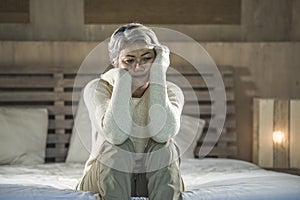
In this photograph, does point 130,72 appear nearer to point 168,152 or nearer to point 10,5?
point 168,152

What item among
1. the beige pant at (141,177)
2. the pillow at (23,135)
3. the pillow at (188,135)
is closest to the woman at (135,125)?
the beige pant at (141,177)

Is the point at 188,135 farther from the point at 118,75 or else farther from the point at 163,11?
the point at 118,75

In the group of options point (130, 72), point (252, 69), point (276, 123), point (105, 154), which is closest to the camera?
point (105, 154)

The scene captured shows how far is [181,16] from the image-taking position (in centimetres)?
412

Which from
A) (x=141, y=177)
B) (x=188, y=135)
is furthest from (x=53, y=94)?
(x=141, y=177)

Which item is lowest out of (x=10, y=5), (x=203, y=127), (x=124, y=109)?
(x=203, y=127)

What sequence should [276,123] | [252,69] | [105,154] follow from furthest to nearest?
[252,69] < [276,123] < [105,154]

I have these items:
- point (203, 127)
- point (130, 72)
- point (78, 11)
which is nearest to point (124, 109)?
point (130, 72)

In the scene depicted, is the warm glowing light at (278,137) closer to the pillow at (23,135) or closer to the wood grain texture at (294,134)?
the wood grain texture at (294,134)

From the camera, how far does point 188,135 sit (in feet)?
12.1

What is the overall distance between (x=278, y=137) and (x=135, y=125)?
1697 millimetres

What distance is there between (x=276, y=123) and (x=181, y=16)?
100 centimetres

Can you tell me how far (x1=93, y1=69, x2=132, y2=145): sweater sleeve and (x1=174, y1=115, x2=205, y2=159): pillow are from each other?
1246 mm

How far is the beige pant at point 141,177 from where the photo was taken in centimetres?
222
